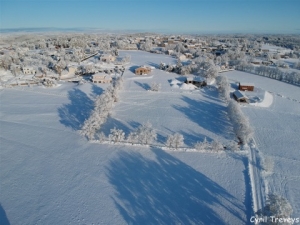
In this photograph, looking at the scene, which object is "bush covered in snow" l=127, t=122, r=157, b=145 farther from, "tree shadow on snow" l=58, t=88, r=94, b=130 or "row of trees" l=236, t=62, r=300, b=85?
"row of trees" l=236, t=62, r=300, b=85

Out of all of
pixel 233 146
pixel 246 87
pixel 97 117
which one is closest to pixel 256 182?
pixel 233 146

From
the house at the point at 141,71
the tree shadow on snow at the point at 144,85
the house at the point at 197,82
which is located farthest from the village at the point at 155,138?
the house at the point at 141,71

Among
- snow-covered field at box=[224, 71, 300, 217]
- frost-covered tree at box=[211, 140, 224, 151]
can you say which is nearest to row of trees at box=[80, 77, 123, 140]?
frost-covered tree at box=[211, 140, 224, 151]

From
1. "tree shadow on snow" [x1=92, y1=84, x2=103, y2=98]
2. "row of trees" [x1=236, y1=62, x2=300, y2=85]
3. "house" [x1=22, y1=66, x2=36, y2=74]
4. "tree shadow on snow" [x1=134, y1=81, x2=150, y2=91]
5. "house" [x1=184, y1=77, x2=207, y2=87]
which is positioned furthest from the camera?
"house" [x1=22, y1=66, x2=36, y2=74]

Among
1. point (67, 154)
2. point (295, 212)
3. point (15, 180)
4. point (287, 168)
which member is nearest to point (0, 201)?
point (15, 180)

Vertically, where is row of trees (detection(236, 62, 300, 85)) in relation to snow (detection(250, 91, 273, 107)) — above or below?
above

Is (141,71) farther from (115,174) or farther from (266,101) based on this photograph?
(115,174)
